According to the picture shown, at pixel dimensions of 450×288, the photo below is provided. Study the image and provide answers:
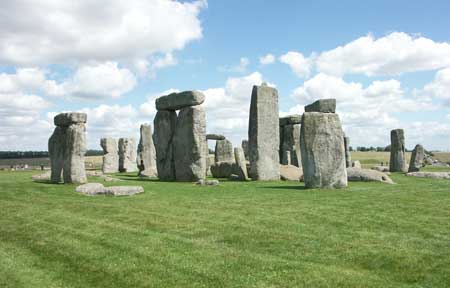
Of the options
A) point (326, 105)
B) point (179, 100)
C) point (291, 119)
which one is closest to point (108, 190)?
point (179, 100)

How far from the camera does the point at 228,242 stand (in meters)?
6.53

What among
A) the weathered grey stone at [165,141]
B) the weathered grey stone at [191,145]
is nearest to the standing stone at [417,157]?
the weathered grey stone at [191,145]

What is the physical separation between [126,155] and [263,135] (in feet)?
49.6

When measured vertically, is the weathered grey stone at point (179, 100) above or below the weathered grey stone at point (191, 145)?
above

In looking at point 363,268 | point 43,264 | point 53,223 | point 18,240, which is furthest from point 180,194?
point 363,268

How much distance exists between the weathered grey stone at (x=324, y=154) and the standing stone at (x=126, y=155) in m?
19.7

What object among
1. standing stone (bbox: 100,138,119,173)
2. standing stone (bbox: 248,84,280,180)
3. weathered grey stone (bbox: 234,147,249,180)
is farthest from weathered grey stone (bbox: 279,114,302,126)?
standing stone (bbox: 100,138,119,173)

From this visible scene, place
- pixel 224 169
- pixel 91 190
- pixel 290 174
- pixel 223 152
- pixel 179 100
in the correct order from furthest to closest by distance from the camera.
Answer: pixel 223 152
pixel 224 169
pixel 179 100
pixel 290 174
pixel 91 190

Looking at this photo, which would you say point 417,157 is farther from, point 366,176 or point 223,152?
point 223,152

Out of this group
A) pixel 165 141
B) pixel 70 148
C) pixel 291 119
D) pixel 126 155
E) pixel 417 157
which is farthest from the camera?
pixel 126 155

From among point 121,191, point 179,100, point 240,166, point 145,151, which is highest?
point 179,100

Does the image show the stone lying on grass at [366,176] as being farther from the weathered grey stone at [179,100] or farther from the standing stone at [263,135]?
Answer: the weathered grey stone at [179,100]

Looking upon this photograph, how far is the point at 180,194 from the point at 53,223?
4749 mm

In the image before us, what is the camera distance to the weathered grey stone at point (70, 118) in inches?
606
